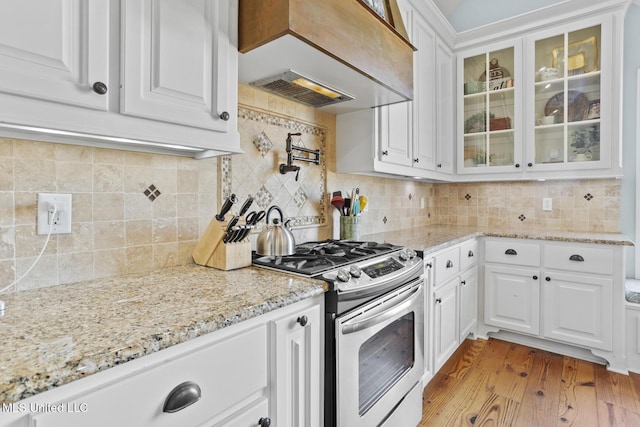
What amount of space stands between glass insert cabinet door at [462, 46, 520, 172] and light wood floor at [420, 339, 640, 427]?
1.55 meters

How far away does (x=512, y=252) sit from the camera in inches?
100

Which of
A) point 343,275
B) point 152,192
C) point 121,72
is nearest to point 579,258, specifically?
point 343,275

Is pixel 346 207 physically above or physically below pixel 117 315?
above

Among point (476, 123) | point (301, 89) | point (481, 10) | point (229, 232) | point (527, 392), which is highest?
point (481, 10)

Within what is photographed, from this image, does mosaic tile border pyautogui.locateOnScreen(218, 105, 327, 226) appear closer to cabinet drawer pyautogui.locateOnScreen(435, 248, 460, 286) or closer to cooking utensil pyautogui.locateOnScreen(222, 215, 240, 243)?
cooking utensil pyautogui.locateOnScreen(222, 215, 240, 243)

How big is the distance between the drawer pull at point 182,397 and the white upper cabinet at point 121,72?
0.67 metres

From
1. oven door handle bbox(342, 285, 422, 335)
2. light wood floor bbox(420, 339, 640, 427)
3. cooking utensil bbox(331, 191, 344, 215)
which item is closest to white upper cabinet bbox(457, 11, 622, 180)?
light wood floor bbox(420, 339, 640, 427)

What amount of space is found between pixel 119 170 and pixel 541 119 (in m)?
3.01

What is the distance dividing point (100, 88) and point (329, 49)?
0.80m

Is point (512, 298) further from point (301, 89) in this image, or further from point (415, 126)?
point (301, 89)

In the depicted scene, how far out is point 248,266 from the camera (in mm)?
1313

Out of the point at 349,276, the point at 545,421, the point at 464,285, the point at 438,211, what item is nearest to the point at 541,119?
the point at 438,211

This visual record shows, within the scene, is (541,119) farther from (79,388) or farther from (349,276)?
(79,388)

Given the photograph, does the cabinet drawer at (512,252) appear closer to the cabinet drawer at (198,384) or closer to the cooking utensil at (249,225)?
the cooking utensil at (249,225)
